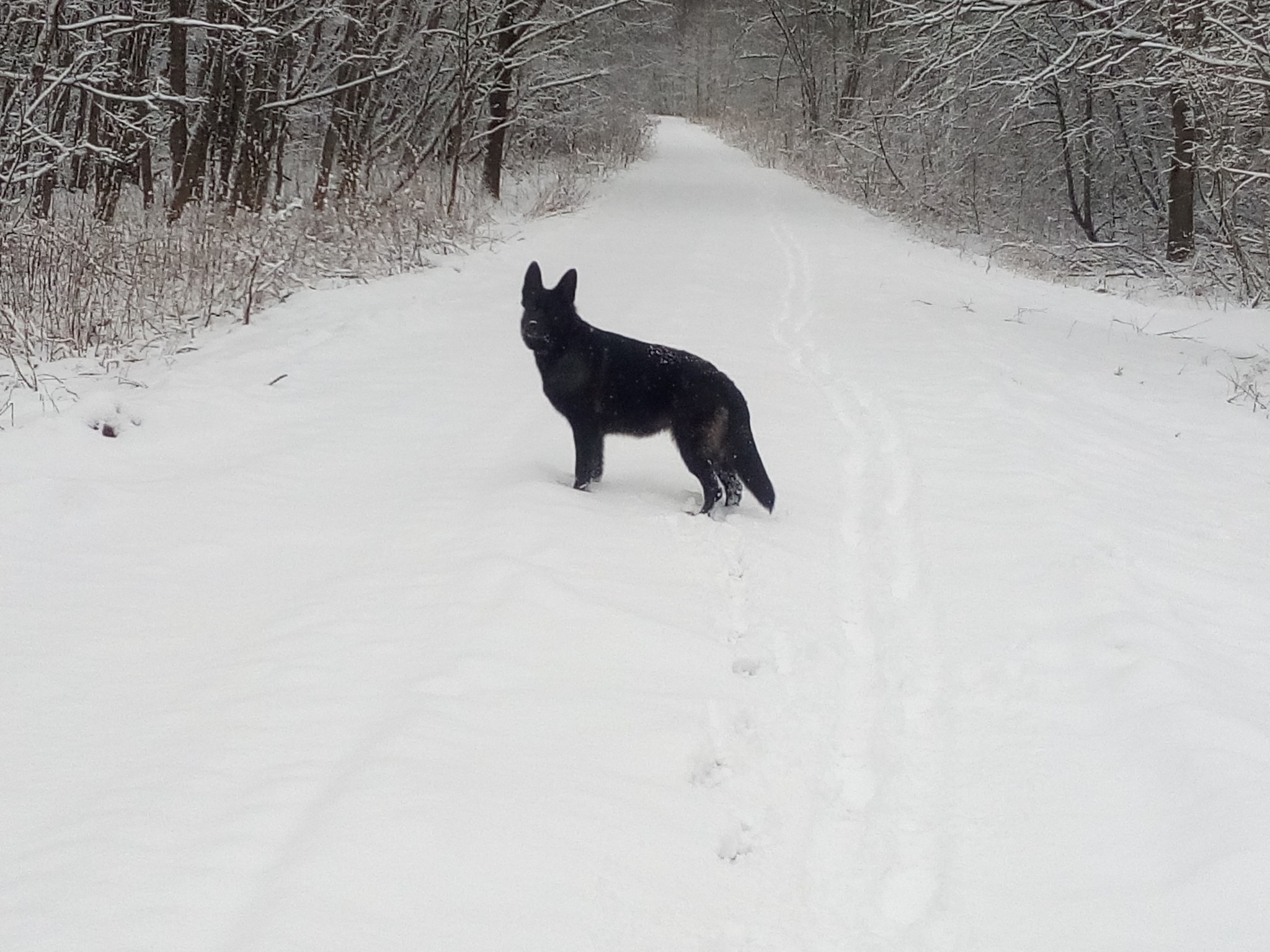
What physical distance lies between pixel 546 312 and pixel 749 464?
1.29 meters

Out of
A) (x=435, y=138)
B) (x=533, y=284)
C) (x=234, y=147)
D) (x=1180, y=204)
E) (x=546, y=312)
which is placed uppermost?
(x=1180, y=204)

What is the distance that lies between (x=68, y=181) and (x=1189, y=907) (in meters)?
16.5

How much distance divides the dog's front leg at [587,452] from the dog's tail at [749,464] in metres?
0.71

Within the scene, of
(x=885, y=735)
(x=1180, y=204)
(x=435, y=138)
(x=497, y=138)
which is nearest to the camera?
(x=885, y=735)

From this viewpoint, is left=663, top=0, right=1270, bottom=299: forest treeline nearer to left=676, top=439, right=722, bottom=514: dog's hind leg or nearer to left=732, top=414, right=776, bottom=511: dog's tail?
left=732, top=414, right=776, bottom=511: dog's tail

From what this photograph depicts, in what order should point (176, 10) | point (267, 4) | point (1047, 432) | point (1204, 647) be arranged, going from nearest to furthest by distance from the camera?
point (1204, 647) < point (1047, 432) < point (176, 10) < point (267, 4)

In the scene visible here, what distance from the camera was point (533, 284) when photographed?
4.78m

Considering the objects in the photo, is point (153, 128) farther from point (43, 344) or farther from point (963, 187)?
point (963, 187)

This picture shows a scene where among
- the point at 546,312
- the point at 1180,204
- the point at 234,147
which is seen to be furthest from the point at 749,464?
the point at 1180,204

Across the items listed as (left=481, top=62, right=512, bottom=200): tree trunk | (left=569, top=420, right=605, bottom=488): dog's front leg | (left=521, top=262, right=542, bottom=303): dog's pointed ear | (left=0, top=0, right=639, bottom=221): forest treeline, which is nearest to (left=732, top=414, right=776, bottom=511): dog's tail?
(left=569, top=420, right=605, bottom=488): dog's front leg

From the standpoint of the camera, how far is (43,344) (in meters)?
6.23

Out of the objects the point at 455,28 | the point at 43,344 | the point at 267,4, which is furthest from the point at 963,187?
the point at 43,344

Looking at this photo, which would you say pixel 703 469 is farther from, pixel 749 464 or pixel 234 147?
pixel 234 147

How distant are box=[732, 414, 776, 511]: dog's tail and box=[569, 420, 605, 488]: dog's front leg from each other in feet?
2.32
